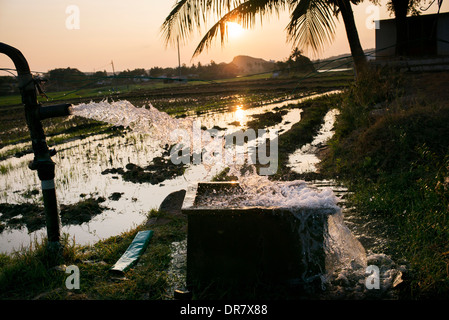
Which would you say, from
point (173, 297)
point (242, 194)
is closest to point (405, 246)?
point (242, 194)

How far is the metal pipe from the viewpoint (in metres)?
3.15

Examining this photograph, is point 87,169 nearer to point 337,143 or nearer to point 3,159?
point 3,159

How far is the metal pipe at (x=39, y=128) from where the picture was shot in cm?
315

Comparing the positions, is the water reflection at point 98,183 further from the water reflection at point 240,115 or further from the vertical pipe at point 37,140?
the water reflection at point 240,115

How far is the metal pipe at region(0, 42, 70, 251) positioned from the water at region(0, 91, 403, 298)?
18.5 inches

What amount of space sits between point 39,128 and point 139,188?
307 cm

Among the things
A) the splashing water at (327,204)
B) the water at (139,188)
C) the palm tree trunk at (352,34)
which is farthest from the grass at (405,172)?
the palm tree trunk at (352,34)

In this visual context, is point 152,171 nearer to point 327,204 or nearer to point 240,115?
point 327,204

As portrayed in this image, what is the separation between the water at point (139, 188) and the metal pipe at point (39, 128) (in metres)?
0.47

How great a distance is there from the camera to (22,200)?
5617mm

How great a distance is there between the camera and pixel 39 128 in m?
3.25

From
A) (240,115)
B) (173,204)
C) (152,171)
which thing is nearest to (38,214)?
(173,204)

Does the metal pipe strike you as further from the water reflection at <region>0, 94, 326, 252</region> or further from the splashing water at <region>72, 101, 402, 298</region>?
the water reflection at <region>0, 94, 326, 252</region>

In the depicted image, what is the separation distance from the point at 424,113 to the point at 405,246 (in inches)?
121
